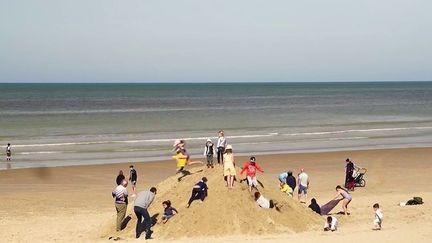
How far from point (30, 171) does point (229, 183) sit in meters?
17.2

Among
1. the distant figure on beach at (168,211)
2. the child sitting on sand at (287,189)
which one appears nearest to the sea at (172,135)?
the child sitting on sand at (287,189)

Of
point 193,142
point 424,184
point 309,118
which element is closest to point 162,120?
point 309,118

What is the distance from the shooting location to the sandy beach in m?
16.4

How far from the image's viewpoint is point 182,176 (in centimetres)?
1834

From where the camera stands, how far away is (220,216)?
54.1 feet

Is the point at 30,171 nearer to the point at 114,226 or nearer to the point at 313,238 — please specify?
the point at 114,226

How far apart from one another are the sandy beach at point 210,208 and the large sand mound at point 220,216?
3 cm

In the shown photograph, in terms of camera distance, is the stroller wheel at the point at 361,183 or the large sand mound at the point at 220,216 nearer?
the large sand mound at the point at 220,216

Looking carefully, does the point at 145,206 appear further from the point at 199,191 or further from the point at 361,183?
the point at 361,183

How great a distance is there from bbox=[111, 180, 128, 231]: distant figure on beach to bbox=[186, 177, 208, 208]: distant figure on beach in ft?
5.47

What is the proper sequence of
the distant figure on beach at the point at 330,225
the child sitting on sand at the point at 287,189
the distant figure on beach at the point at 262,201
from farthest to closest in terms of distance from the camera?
the child sitting on sand at the point at 287,189, the distant figure on beach at the point at 330,225, the distant figure on beach at the point at 262,201

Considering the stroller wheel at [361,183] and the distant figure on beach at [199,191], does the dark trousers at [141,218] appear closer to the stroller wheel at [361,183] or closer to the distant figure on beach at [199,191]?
the distant figure on beach at [199,191]

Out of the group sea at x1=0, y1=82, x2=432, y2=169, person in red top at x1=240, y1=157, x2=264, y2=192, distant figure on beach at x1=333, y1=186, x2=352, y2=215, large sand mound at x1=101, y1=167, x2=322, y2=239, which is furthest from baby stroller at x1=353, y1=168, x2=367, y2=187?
sea at x1=0, y1=82, x2=432, y2=169

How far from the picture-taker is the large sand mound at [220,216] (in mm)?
16328
